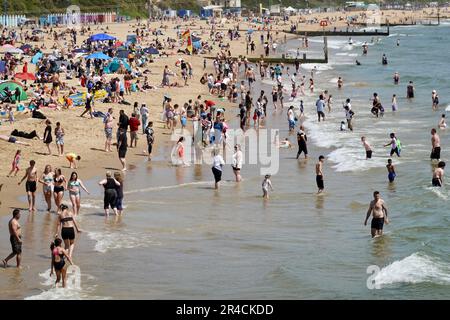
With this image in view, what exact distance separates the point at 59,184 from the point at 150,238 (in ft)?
9.30

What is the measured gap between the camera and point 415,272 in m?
15.5

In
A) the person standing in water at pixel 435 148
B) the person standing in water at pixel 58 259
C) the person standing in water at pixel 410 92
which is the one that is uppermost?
the person standing in water at pixel 410 92

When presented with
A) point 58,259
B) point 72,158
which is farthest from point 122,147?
point 58,259

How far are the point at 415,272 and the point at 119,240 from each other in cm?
591

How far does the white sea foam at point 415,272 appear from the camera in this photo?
49.3 feet

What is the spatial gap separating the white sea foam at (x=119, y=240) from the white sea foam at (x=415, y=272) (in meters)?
4.67

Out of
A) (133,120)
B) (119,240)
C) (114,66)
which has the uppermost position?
(114,66)

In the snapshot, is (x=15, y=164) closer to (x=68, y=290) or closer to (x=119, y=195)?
(x=119, y=195)

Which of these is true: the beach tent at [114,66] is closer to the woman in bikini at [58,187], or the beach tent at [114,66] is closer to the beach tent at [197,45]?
the beach tent at [197,45]

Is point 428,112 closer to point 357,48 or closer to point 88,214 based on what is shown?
point 88,214

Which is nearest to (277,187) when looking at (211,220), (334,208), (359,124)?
(334,208)

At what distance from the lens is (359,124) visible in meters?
35.3

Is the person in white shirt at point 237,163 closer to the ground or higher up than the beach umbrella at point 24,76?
closer to the ground

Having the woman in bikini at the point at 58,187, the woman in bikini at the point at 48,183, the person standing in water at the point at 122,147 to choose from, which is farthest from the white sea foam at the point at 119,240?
the person standing in water at the point at 122,147
